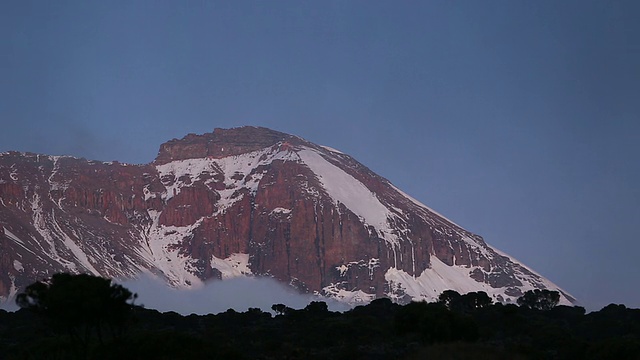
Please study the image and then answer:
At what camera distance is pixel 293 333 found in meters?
96.6

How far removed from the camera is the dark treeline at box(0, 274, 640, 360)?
52.1 metres

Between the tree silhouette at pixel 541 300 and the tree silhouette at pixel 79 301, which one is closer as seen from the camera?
the tree silhouette at pixel 79 301

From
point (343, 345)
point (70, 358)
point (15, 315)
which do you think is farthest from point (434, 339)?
point (15, 315)

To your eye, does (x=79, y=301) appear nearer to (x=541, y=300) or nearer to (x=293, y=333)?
(x=293, y=333)

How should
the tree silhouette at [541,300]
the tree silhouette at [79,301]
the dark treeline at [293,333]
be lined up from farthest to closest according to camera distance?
the tree silhouette at [541,300] < the dark treeline at [293,333] < the tree silhouette at [79,301]

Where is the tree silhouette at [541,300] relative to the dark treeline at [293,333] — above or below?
above

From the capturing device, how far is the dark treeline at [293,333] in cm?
5209

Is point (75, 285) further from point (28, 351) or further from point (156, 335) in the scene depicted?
point (28, 351)

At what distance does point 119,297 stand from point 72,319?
2.87 metres

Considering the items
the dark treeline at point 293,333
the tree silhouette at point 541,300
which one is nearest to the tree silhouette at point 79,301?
the dark treeline at point 293,333

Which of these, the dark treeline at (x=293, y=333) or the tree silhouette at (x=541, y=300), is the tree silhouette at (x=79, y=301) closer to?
the dark treeline at (x=293, y=333)

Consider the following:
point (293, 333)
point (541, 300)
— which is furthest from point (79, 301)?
point (541, 300)

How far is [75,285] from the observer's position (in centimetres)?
5194

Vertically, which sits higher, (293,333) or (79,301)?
(293,333)
